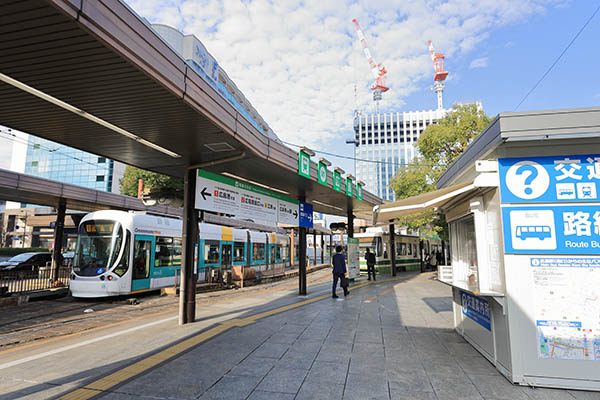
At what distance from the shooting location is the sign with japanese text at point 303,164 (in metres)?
8.99

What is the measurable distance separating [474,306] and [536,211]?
205 cm

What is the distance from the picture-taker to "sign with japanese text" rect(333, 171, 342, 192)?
440 inches

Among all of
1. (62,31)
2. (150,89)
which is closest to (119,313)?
(150,89)

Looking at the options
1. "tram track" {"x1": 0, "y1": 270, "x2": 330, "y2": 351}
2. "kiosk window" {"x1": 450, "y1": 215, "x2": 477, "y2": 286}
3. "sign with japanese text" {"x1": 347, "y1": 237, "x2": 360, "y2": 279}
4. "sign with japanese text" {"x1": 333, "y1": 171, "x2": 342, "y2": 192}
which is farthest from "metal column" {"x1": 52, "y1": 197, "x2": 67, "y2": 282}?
"kiosk window" {"x1": 450, "y1": 215, "x2": 477, "y2": 286}

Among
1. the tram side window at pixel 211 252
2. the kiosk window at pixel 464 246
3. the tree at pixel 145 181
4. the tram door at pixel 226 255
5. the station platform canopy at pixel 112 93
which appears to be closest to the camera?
the station platform canopy at pixel 112 93

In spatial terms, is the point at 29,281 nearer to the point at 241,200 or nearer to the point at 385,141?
the point at 241,200

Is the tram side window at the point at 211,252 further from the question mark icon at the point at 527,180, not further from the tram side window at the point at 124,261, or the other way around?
→ the question mark icon at the point at 527,180

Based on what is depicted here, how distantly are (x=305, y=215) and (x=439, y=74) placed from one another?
140 m

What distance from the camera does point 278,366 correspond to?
476 centimetres

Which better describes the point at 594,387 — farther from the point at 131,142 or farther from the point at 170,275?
the point at 170,275

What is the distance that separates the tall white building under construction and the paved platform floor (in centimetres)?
12284

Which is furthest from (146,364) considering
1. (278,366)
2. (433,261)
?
(433,261)

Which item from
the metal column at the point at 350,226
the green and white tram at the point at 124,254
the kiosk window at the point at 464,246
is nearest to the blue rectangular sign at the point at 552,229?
the kiosk window at the point at 464,246

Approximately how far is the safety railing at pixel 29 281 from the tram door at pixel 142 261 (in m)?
3.92
